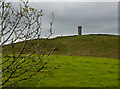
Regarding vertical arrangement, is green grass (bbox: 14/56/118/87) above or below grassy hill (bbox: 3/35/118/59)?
below

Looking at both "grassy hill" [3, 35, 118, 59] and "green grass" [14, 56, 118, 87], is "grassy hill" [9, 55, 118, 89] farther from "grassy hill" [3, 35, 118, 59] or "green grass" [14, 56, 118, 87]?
"grassy hill" [3, 35, 118, 59]

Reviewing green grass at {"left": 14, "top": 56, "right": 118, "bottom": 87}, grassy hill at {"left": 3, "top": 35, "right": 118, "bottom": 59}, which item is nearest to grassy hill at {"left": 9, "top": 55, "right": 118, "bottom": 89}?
green grass at {"left": 14, "top": 56, "right": 118, "bottom": 87}

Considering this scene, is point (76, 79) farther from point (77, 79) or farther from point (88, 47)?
point (88, 47)

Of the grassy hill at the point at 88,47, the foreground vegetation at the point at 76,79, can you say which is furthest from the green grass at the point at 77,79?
the grassy hill at the point at 88,47

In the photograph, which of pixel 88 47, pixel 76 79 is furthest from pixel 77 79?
pixel 88 47

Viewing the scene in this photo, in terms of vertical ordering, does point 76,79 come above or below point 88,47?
below

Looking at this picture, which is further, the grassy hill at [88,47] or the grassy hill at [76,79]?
Answer: the grassy hill at [88,47]

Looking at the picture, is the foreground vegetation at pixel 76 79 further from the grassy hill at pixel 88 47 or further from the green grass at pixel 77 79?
the grassy hill at pixel 88 47

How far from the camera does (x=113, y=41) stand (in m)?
48.3

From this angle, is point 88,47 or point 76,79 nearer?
point 76,79

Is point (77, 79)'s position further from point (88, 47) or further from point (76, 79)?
point (88, 47)

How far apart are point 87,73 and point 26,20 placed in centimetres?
1424

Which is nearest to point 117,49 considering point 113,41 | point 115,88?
point 113,41

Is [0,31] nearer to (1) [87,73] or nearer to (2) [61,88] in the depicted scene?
(2) [61,88]
